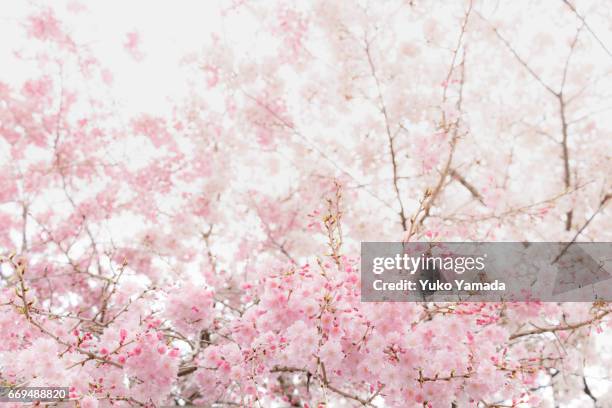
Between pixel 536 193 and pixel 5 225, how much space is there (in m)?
8.19

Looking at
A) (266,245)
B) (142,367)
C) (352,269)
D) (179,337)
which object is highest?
(266,245)

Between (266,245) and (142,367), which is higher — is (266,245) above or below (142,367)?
above

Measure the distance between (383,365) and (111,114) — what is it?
7.72 meters

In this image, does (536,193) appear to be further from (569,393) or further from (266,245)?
(266,245)

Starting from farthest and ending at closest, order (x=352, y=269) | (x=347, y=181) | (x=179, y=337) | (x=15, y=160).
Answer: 1. (x=15, y=160)
2. (x=347, y=181)
3. (x=179, y=337)
4. (x=352, y=269)

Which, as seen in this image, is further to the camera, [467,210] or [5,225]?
[5,225]

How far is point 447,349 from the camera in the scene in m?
3.11

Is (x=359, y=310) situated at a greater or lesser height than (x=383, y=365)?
greater

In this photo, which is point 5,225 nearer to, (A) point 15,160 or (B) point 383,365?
(A) point 15,160

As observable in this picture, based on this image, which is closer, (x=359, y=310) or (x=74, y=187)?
(x=359, y=310)

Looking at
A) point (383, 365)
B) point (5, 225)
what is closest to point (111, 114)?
point (5, 225)

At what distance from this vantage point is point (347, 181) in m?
7.03

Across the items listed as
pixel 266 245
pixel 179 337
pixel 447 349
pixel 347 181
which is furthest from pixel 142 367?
pixel 266 245

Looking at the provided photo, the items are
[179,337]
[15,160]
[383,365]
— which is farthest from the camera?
[15,160]
